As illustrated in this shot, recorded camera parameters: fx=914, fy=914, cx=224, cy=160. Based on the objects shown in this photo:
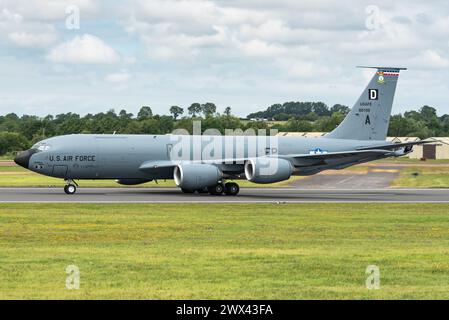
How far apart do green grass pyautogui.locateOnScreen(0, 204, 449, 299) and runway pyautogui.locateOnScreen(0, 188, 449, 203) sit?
241 inches

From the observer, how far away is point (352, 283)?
17.5 metres

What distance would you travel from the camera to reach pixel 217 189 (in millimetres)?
49438

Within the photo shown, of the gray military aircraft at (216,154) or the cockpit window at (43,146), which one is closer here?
the gray military aircraft at (216,154)

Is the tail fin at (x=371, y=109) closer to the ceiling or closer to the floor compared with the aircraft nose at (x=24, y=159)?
closer to the ceiling

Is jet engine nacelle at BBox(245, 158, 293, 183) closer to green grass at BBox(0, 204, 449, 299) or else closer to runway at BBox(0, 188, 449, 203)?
runway at BBox(0, 188, 449, 203)

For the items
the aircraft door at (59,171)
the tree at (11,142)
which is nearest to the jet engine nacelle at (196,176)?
the aircraft door at (59,171)

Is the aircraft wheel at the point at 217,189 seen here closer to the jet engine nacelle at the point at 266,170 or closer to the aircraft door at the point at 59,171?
the jet engine nacelle at the point at 266,170

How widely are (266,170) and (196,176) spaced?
371 centimetres

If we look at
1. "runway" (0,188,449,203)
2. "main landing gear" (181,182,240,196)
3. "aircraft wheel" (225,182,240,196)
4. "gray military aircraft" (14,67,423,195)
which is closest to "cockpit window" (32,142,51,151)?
"gray military aircraft" (14,67,423,195)

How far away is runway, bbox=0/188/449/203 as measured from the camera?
42.7 m

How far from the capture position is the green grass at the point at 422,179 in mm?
62406

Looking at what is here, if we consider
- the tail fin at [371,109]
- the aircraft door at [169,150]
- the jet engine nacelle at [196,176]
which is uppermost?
the tail fin at [371,109]
